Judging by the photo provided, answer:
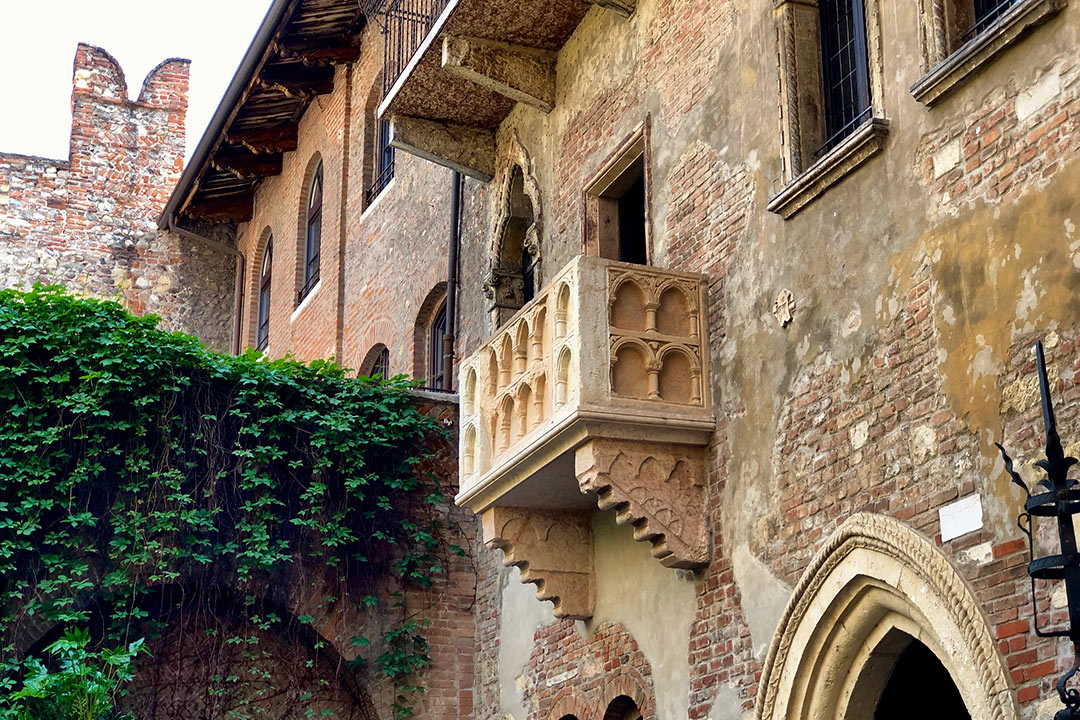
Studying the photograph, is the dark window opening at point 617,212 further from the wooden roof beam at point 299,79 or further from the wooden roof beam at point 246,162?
the wooden roof beam at point 246,162

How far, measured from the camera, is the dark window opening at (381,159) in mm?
15336

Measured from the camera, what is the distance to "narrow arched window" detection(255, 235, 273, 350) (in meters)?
19.0

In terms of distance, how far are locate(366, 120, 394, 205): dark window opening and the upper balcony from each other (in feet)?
10.6

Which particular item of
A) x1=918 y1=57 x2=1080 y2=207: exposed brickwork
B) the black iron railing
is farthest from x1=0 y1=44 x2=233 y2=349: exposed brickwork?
x1=918 y1=57 x2=1080 y2=207: exposed brickwork

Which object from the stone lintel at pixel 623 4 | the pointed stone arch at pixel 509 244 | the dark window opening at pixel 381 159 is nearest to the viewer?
the stone lintel at pixel 623 4

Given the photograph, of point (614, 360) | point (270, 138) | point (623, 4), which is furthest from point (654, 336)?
point (270, 138)

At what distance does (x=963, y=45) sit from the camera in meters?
6.48

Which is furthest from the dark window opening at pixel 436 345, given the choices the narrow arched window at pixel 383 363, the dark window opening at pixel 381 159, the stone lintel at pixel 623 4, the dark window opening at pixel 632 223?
the stone lintel at pixel 623 4

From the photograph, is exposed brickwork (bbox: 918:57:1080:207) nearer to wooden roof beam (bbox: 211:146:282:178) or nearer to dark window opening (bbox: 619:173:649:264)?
dark window opening (bbox: 619:173:649:264)

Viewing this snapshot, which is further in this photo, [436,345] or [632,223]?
[436,345]

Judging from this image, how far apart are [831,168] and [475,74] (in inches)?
156

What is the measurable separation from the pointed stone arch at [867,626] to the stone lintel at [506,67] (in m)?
4.84

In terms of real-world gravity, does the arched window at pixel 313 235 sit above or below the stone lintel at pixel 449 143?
above

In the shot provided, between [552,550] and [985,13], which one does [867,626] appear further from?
[552,550]
